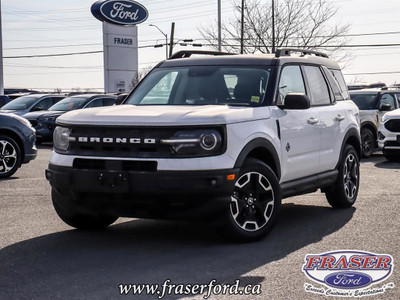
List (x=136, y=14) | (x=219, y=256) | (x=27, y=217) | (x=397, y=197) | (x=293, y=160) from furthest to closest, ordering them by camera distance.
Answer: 1. (x=136, y=14)
2. (x=397, y=197)
3. (x=27, y=217)
4. (x=293, y=160)
5. (x=219, y=256)

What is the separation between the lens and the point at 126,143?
6621mm

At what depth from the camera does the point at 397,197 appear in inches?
403

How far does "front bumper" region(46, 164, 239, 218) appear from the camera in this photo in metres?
6.41

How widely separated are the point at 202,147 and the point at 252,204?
2.88ft

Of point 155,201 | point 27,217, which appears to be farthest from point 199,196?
point 27,217

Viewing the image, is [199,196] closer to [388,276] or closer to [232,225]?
[232,225]

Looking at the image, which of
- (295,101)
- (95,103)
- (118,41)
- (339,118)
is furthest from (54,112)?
(118,41)

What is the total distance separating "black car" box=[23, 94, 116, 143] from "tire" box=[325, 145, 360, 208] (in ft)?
45.8

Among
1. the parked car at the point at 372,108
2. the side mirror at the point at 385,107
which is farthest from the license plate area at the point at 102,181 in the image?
the side mirror at the point at 385,107

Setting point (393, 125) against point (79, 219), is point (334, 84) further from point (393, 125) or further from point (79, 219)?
point (393, 125)

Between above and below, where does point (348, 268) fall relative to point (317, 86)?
below

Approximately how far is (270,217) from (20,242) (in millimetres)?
2407

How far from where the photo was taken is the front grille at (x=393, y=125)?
16828 millimetres

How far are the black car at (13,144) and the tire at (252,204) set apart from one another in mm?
7166
